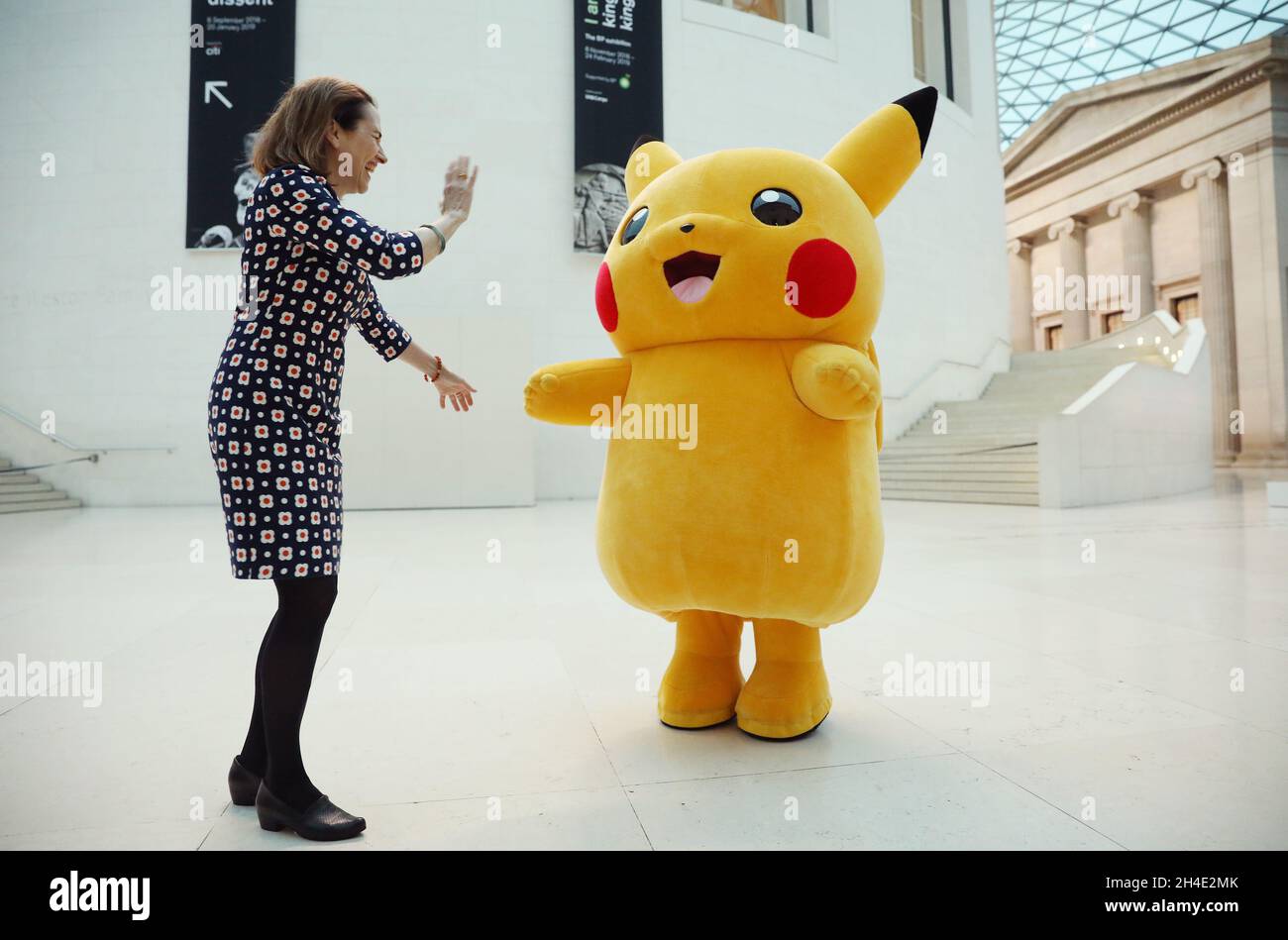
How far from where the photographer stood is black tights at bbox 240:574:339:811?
157 cm

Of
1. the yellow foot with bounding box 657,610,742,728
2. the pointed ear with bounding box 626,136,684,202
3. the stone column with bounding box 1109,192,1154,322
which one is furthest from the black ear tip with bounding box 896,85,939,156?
the stone column with bounding box 1109,192,1154,322

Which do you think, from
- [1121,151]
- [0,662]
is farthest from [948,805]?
[1121,151]

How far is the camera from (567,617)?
368cm

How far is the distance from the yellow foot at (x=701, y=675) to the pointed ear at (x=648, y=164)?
1334mm

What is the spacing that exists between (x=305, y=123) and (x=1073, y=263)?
27938 millimetres

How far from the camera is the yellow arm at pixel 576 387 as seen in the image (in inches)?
84.0

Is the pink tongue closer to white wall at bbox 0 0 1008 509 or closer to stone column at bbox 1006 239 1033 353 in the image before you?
white wall at bbox 0 0 1008 509

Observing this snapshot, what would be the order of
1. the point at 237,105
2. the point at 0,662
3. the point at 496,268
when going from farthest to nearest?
the point at 496,268 → the point at 237,105 → the point at 0,662

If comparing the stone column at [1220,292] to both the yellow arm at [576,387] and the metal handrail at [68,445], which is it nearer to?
the yellow arm at [576,387]

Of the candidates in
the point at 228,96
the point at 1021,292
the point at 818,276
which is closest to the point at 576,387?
the point at 818,276

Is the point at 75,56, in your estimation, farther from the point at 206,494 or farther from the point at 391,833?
the point at 391,833

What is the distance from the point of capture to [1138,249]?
22219 mm

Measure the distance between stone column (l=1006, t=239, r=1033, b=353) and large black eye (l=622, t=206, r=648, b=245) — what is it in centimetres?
2819
